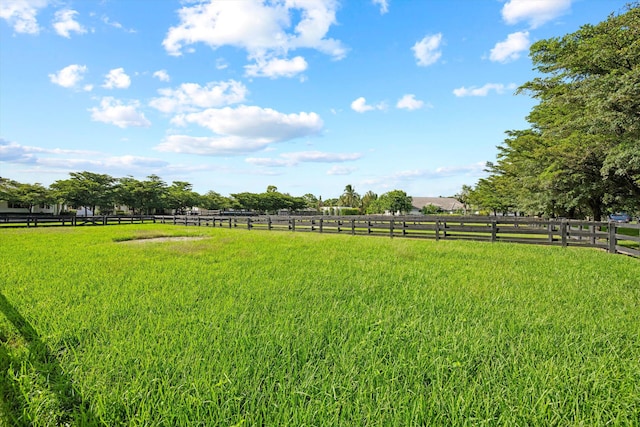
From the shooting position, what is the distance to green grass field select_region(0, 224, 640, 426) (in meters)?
2.15

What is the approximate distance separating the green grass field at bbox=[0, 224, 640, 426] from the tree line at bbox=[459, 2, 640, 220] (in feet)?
30.7

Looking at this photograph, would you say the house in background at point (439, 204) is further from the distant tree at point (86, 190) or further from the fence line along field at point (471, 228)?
the fence line along field at point (471, 228)

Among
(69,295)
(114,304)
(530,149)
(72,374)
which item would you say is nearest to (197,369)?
(72,374)

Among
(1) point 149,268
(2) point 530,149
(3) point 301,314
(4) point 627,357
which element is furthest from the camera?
(2) point 530,149

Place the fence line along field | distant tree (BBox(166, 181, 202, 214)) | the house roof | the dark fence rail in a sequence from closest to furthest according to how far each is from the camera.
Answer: the fence line along field < the dark fence rail < distant tree (BBox(166, 181, 202, 214)) < the house roof

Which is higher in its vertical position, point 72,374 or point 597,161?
point 597,161

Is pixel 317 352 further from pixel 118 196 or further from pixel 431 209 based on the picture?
pixel 431 209

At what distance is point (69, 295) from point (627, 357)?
21.0 feet

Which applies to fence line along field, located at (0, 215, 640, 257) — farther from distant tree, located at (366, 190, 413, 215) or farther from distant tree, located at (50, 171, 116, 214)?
distant tree, located at (366, 190, 413, 215)

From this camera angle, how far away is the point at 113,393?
2.33 metres

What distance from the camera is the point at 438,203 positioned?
9425 centimetres

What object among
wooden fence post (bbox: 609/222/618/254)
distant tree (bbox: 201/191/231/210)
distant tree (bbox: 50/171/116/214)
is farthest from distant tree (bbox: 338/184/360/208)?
wooden fence post (bbox: 609/222/618/254)

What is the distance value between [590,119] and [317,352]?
14.9m

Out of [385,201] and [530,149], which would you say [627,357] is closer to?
[530,149]
